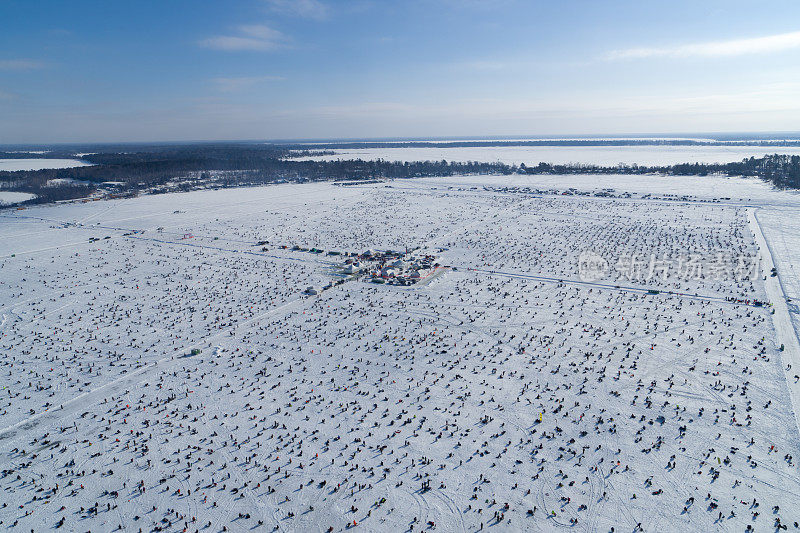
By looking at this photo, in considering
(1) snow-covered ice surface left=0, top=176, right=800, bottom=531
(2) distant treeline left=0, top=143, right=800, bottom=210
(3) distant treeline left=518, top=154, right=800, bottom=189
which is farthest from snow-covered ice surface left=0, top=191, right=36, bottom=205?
(3) distant treeline left=518, top=154, right=800, bottom=189

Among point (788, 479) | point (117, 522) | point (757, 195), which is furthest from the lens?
point (757, 195)

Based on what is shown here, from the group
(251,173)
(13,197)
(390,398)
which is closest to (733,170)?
(390,398)

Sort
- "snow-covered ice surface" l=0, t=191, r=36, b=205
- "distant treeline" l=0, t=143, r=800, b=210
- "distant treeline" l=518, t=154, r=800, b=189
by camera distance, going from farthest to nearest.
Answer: "distant treeline" l=0, t=143, r=800, b=210 < "distant treeline" l=518, t=154, r=800, b=189 < "snow-covered ice surface" l=0, t=191, r=36, b=205

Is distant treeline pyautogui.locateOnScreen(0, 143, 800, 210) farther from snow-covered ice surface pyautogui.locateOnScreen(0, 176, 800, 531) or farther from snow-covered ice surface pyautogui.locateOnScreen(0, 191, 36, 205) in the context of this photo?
snow-covered ice surface pyautogui.locateOnScreen(0, 176, 800, 531)

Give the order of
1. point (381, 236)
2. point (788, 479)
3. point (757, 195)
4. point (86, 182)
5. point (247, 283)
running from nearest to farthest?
point (788, 479) → point (247, 283) → point (381, 236) → point (757, 195) → point (86, 182)

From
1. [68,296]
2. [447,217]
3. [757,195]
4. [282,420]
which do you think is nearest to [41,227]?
[68,296]

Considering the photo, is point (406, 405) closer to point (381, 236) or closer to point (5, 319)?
point (5, 319)
